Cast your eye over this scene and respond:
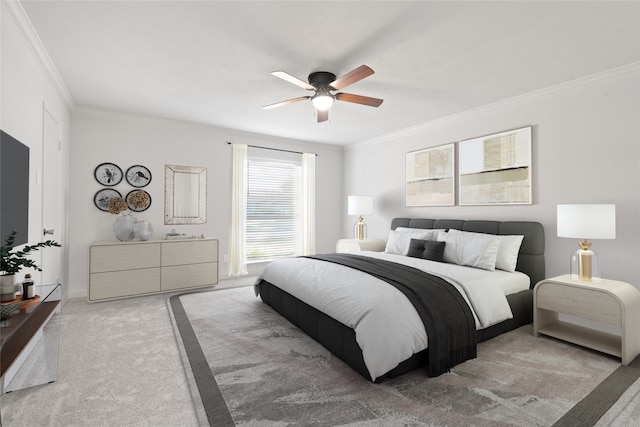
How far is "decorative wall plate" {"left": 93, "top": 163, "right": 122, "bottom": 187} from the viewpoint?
13.8ft

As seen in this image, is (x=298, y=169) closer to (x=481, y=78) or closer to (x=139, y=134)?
(x=139, y=134)

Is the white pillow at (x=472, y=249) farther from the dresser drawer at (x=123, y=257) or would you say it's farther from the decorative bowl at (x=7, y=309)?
the dresser drawer at (x=123, y=257)

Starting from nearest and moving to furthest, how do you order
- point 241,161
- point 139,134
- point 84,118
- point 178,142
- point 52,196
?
point 52,196, point 84,118, point 139,134, point 178,142, point 241,161

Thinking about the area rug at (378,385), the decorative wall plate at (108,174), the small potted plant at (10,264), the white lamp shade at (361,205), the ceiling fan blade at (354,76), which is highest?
the ceiling fan blade at (354,76)

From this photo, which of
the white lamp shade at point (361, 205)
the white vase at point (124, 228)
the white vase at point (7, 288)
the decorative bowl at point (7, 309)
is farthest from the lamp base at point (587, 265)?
the white vase at point (124, 228)

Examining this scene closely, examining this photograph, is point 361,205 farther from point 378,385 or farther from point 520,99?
point 378,385

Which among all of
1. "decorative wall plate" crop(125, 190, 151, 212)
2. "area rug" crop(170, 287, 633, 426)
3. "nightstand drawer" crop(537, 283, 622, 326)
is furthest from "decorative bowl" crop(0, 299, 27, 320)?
"nightstand drawer" crop(537, 283, 622, 326)

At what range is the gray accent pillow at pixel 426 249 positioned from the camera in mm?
3586

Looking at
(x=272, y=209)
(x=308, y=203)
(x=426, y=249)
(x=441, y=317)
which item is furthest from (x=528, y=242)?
(x=272, y=209)

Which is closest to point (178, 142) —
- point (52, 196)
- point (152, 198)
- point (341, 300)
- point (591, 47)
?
point (152, 198)

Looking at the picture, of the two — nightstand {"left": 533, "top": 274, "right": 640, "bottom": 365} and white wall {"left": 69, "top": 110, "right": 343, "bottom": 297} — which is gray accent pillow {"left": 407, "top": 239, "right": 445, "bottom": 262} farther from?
white wall {"left": 69, "top": 110, "right": 343, "bottom": 297}

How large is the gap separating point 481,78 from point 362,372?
2.97 meters

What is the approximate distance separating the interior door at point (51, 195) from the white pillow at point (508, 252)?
4568 millimetres

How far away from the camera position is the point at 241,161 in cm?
523
